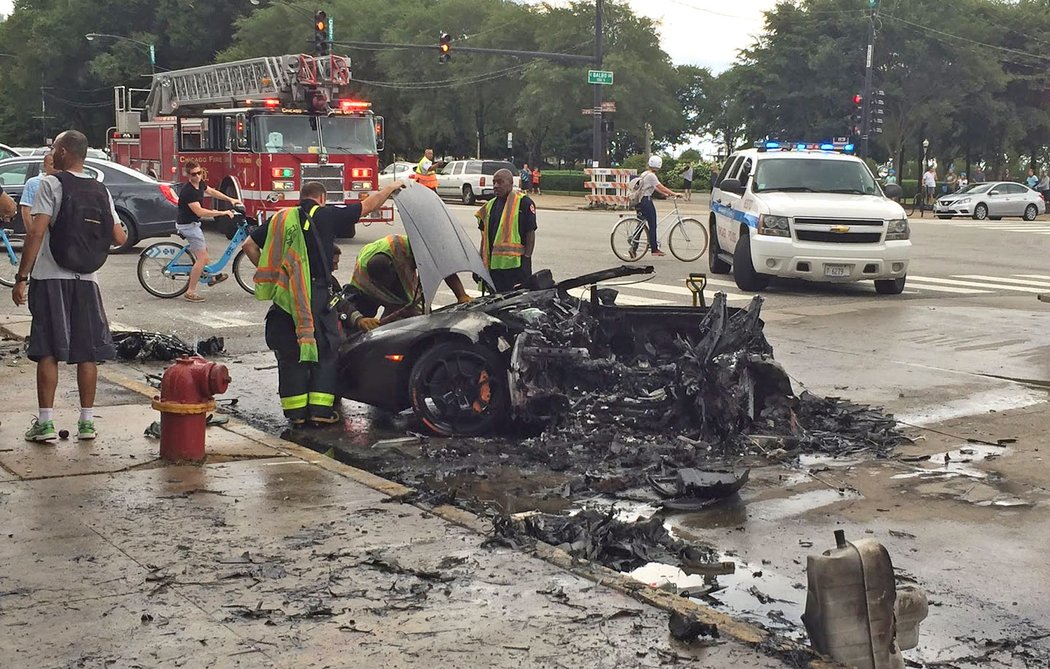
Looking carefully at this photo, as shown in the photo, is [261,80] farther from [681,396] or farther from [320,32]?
[681,396]

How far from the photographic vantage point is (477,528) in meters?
5.87

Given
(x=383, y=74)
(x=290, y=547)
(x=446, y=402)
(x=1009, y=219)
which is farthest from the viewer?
(x=383, y=74)

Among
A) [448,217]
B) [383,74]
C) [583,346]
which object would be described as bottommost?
[583,346]

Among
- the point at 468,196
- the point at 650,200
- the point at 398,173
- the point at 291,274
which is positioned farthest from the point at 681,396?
the point at 468,196

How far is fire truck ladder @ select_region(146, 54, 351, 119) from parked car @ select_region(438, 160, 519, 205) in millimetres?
19667

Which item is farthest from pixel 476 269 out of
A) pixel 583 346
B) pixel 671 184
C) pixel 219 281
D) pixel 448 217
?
pixel 671 184

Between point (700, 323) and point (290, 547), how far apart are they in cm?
375

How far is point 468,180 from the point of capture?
49.1 metres

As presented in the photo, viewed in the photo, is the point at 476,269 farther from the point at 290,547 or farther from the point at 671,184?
the point at 671,184

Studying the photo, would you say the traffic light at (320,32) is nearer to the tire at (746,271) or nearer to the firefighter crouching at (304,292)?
the tire at (746,271)

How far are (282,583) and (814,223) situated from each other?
12298 millimetres

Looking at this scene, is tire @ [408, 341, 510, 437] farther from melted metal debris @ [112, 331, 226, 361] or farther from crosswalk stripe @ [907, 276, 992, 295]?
crosswalk stripe @ [907, 276, 992, 295]

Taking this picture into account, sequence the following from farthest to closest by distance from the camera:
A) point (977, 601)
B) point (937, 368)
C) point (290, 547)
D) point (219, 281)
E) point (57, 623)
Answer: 1. point (219, 281)
2. point (937, 368)
3. point (290, 547)
4. point (977, 601)
5. point (57, 623)

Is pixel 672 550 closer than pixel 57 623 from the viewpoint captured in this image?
No
